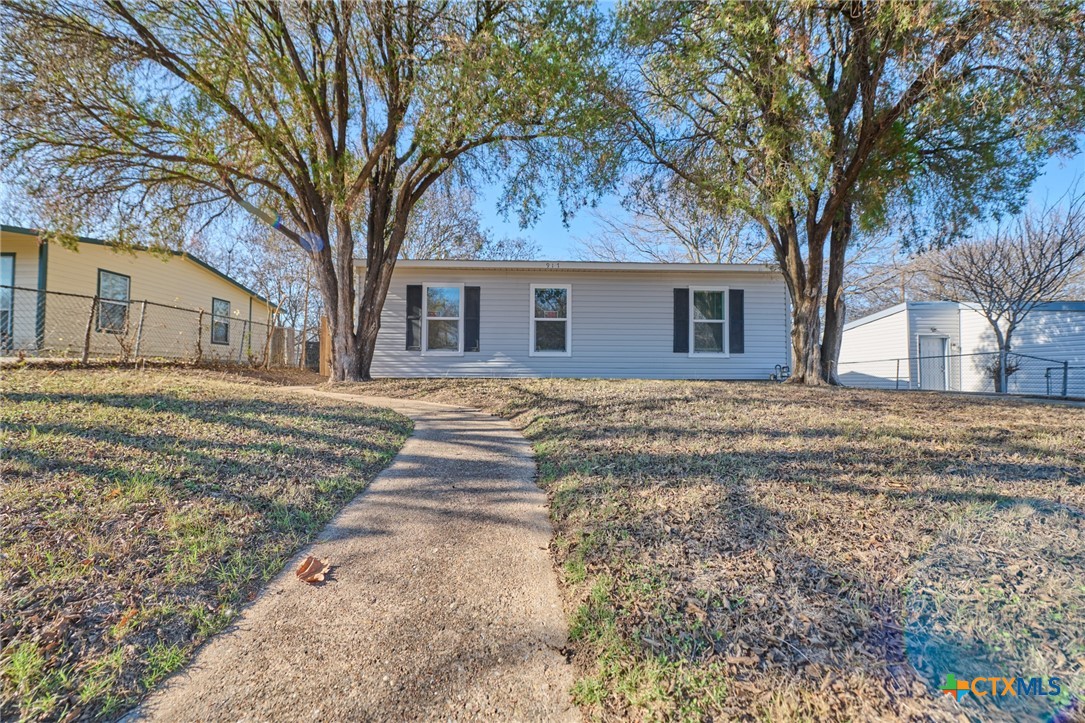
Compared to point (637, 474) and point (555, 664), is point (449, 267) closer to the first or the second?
point (637, 474)

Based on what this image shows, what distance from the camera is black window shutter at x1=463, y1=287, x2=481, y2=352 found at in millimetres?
9977

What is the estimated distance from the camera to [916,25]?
4.52m

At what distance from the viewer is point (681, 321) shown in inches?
400

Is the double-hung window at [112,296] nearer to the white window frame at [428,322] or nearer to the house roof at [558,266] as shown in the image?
the white window frame at [428,322]

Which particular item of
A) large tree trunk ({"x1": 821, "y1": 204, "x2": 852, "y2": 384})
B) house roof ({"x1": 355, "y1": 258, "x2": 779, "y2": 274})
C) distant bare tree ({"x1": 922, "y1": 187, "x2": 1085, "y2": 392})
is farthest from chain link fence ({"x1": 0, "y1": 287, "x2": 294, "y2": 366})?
distant bare tree ({"x1": 922, "y1": 187, "x2": 1085, "y2": 392})

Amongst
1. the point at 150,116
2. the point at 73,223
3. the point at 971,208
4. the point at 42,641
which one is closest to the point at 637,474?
the point at 42,641

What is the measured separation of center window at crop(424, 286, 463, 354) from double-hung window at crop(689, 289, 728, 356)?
524 centimetres

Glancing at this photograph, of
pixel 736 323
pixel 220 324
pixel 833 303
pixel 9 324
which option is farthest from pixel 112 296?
pixel 833 303

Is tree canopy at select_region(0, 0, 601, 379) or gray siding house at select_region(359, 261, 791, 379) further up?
tree canopy at select_region(0, 0, 601, 379)

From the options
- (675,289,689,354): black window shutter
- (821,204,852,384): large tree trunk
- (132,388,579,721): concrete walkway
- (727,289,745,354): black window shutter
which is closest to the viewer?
(132,388,579,721): concrete walkway

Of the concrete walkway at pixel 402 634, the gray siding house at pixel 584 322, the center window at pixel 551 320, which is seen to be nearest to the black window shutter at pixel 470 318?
the gray siding house at pixel 584 322

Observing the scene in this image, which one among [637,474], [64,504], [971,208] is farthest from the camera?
[971,208]

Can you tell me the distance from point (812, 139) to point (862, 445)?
4422 millimetres

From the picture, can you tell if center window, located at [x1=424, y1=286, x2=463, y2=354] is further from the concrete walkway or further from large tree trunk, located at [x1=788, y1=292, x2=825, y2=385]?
the concrete walkway
